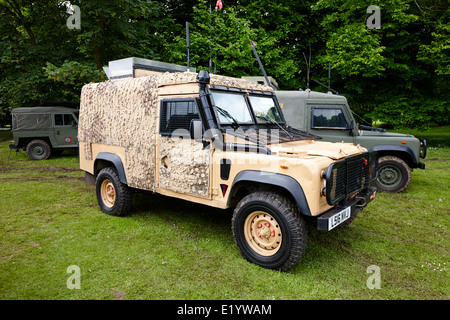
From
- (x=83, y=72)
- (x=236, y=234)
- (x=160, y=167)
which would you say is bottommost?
(x=236, y=234)

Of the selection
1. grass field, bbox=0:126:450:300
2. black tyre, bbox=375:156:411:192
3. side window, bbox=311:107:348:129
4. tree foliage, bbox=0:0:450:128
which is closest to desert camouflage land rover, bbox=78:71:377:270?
grass field, bbox=0:126:450:300

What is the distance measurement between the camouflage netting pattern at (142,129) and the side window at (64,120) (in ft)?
29.5

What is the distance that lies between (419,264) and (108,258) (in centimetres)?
437

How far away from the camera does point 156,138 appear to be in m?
5.09

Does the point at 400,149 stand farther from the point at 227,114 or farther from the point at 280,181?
the point at 280,181

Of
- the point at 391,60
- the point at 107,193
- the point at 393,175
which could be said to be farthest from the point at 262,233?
the point at 391,60

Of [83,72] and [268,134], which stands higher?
[83,72]

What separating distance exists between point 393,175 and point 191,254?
20.6 ft

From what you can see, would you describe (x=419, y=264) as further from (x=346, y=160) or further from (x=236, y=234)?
(x=236, y=234)

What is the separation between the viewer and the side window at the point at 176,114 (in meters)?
4.61

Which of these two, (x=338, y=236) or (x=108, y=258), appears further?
(x=338, y=236)

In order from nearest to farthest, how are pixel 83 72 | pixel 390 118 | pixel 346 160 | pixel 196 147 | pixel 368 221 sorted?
pixel 346 160
pixel 196 147
pixel 368 221
pixel 83 72
pixel 390 118

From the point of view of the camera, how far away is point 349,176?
13.4 ft
